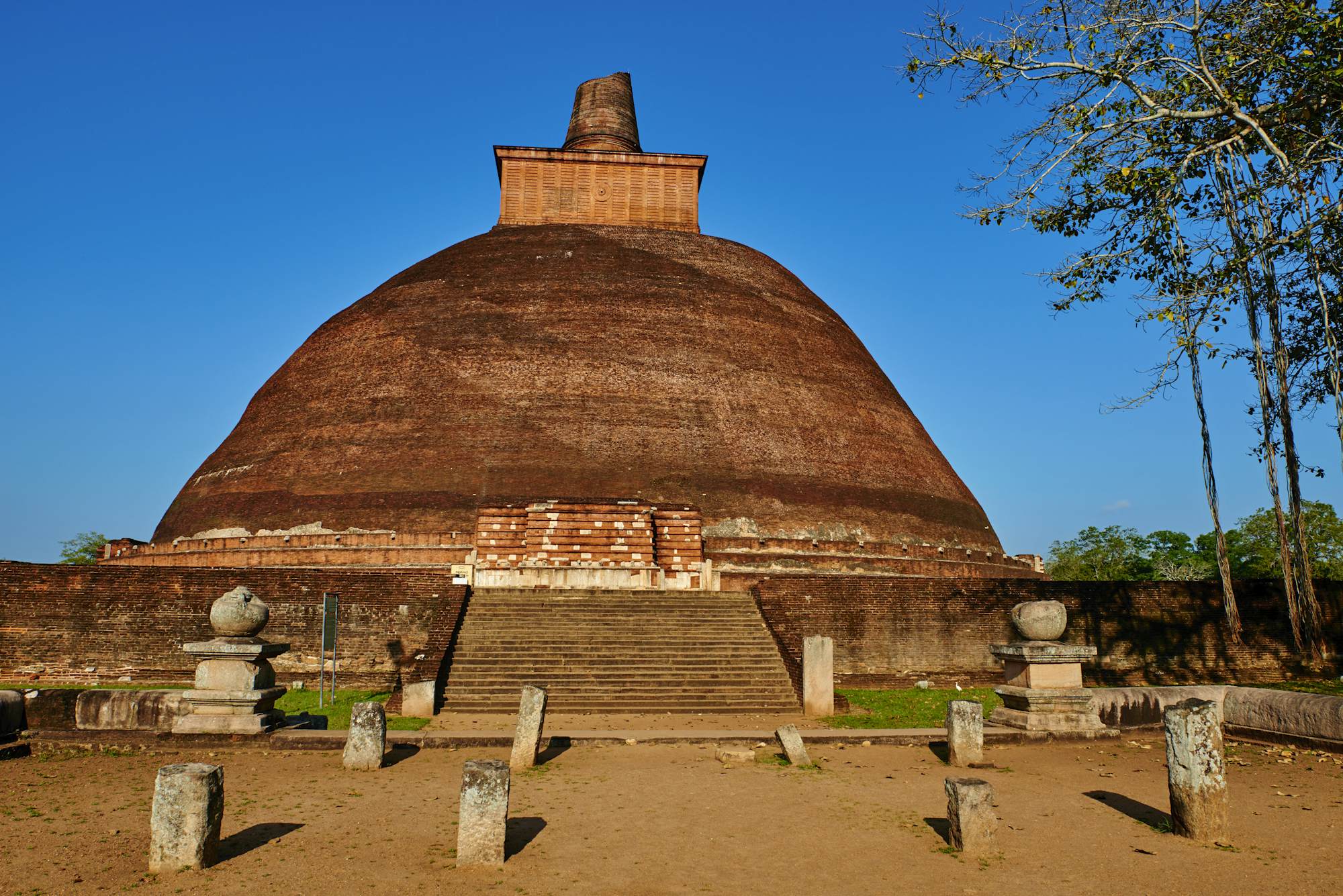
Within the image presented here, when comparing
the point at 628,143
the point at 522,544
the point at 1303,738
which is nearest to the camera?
the point at 1303,738

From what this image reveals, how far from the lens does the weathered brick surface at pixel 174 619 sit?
12.4 metres

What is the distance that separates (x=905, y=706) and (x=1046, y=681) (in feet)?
9.65

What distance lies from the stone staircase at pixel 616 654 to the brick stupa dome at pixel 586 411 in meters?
2.64

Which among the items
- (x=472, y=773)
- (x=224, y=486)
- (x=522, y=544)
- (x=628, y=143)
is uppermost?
(x=628, y=143)

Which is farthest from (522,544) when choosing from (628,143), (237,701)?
(628,143)

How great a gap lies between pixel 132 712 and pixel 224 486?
12262mm

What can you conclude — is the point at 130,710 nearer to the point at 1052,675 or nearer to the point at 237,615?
the point at 237,615

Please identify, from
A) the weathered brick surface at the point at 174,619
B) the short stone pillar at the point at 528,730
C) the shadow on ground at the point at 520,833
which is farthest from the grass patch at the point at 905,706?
the weathered brick surface at the point at 174,619

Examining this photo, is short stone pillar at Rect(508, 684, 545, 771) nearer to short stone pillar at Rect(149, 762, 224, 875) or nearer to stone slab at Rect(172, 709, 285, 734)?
stone slab at Rect(172, 709, 285, 734)

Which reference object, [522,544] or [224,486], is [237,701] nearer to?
[522,544]

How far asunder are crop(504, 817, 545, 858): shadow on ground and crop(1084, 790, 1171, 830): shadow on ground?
141 inches

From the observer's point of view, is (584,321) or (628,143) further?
(628,143)

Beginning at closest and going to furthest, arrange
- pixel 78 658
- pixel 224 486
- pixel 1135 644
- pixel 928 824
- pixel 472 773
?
pixel 472 773 < pixel 928 824 < pixel 78 658 < pixel 1135 644 < pixel 224 486

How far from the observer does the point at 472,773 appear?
4762 millimetres
